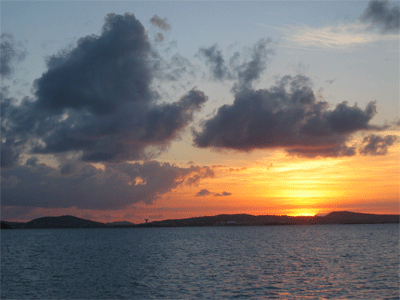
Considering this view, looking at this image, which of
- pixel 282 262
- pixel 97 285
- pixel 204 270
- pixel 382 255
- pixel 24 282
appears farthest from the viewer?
pixel 382 255

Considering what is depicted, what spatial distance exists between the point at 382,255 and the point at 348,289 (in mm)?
48739

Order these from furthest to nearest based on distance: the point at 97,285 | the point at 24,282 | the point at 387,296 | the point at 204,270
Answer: the point at 204,270 < the point at 24,282 < the point at 97,285 < the point at 387,296

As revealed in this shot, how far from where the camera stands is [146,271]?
76.7 m

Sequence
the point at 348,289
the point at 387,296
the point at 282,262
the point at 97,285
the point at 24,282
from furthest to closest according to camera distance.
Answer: the point at 282,262 < the point at 24,282 < the point at 97,285 < the point at 348,289 < the point at 387,296

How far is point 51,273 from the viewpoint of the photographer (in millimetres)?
76438

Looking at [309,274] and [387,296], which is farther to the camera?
[309,274]

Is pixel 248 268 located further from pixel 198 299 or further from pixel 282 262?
pixel 198 299

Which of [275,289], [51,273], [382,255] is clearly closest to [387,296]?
[275,289]

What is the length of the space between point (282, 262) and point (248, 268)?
12579 mm

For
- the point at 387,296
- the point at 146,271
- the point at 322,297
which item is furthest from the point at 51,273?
the point at 387,296

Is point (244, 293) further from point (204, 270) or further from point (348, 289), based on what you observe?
point (204, 270)

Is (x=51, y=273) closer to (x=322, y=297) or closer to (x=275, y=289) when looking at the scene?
(x=275, y=289)

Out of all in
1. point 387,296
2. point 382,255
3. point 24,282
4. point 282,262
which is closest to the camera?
point 387,296

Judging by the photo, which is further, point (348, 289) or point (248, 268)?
point (248, 268)
